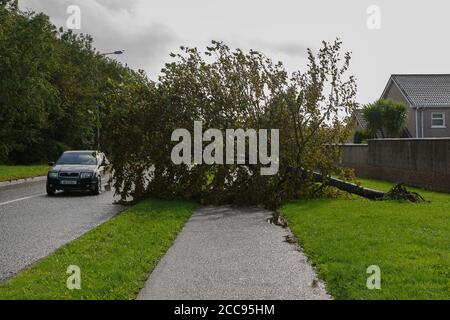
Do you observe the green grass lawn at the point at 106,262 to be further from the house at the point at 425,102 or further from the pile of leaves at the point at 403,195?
the house at the point at 425,102

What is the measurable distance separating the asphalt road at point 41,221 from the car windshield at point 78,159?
4.08 ft

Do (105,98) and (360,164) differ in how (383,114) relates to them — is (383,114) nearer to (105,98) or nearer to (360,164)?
→ (360,164)

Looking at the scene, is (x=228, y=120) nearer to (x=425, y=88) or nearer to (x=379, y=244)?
(x=379, y=244)

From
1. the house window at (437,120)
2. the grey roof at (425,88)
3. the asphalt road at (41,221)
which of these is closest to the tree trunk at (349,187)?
the asphalt road at (41,221)

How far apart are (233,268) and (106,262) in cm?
171

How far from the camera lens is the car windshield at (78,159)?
20578 mm

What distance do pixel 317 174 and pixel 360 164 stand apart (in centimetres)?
1395

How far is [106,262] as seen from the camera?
7594 millimetres

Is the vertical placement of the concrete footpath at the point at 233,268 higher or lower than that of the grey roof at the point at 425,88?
lower

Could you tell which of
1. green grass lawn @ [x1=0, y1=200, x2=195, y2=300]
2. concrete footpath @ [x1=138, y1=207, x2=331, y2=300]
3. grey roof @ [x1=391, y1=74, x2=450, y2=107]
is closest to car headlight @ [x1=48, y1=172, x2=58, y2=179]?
green grass lawn @ [x1=0, y1=200, x2=195, y2=300]

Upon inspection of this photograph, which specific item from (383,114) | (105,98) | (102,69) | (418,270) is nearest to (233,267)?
(418,270)

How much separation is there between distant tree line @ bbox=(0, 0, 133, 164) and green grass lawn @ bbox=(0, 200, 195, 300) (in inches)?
242

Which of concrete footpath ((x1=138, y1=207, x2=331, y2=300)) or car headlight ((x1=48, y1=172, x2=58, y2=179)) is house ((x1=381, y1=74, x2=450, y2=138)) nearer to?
car headlight ((x1=48, y1=172, x2=58, y2=179))

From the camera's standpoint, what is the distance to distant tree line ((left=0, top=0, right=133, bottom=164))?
30.4 meters
